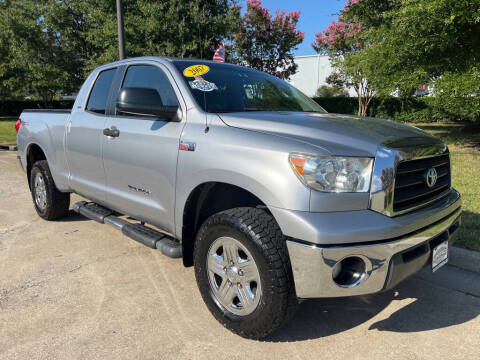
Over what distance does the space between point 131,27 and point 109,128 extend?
37.3 feet

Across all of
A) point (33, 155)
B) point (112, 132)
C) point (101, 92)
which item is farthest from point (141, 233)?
point (33, 155)

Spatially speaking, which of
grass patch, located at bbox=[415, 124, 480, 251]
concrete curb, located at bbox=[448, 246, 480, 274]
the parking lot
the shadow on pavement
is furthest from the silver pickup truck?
grass patch, located at bbox=[415, 124, 480, 251]

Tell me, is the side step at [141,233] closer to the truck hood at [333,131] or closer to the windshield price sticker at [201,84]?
the truck hood at [333,131]

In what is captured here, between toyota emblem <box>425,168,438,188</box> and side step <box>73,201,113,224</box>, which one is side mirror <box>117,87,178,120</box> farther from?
toyota emblem <box>425,168,438,188</box>

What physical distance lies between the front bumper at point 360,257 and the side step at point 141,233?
113 centimetres

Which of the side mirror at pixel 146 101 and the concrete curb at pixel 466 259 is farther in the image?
the concrete curb at pixel 466 259

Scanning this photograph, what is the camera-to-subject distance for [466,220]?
4516 millimetres

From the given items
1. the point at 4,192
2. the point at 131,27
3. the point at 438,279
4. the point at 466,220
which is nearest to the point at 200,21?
the point at 131,27

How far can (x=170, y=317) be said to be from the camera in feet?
9.32

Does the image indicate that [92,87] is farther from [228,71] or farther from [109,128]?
[228,71]

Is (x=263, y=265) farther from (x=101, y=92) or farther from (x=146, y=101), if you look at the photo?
(x=101, y=92)

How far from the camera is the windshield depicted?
3.05 meters

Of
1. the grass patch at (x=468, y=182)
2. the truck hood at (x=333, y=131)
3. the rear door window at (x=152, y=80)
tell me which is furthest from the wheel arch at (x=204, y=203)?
the grass patch at (x=468, y=182)

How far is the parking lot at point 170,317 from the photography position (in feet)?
8.08
